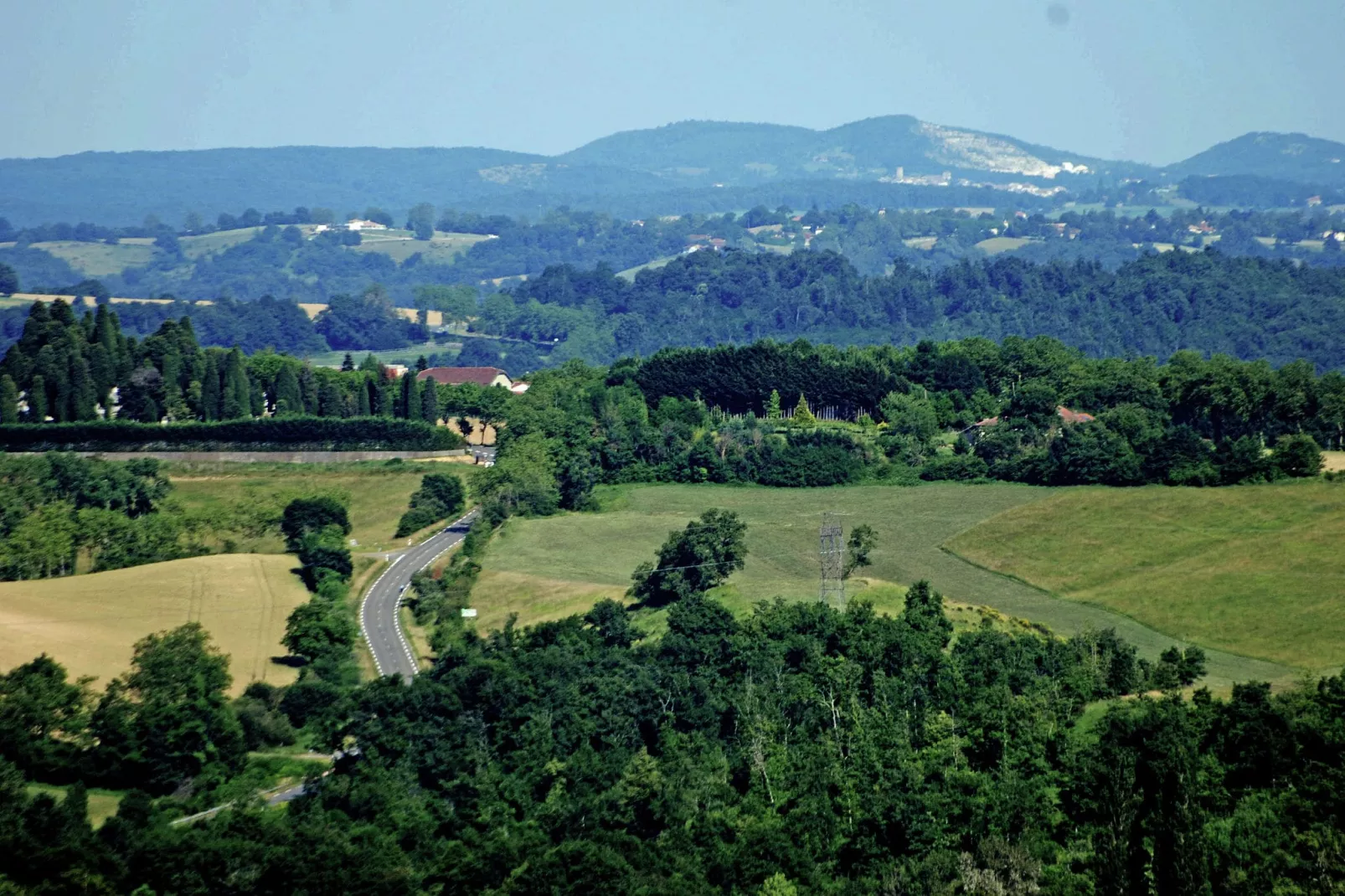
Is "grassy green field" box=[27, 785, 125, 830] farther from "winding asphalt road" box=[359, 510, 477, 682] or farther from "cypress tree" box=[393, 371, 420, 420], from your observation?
"cypress tree" box=[393, 371, 420, 420]

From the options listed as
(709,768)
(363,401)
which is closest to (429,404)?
(363,401)

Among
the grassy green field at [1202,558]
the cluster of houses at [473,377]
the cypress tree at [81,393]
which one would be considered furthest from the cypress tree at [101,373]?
the grassy green field at [1202,558]

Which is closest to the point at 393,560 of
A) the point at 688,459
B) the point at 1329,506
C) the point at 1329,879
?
the point at 688,459

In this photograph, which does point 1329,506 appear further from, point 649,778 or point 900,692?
point 649,778

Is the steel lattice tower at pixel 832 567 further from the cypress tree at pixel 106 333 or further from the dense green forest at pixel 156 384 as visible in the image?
the cypress tree at pixel 106 333

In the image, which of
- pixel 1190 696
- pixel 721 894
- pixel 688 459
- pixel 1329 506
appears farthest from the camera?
pixel 688 459

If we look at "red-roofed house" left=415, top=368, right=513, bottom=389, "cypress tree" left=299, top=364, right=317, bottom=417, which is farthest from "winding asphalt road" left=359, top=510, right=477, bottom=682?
"red-roofed house" left=415, top=368, right=513, bottom=389

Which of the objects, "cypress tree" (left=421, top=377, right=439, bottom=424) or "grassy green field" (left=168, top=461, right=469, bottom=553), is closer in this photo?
"grassy green field" (left=168, top=461, right=469, bottom=553)
